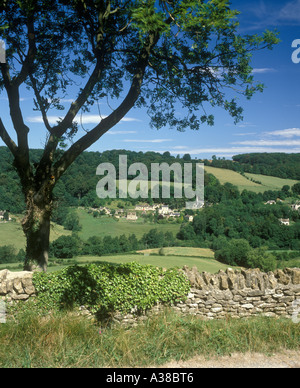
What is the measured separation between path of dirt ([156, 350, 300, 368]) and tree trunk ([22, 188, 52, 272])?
15.7ft

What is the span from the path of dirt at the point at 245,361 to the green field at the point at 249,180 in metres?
57.5

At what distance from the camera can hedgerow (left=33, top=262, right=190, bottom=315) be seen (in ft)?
22.1

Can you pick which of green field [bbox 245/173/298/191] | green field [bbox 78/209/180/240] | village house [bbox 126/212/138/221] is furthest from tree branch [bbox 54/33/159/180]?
green field [bbox 245/173/298/191]

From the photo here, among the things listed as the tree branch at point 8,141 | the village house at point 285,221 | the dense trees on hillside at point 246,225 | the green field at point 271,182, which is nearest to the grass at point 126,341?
the tree branch at point 8,141

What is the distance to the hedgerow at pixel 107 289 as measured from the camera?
6723mm

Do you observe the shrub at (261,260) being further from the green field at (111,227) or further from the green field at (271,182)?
the green field at (271,182)

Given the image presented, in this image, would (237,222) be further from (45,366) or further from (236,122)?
(45,366)

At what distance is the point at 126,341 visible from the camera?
4852mm

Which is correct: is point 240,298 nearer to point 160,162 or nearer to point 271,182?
point 160,162

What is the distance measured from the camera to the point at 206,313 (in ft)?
23.8

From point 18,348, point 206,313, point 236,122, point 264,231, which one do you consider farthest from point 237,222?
point 18,348

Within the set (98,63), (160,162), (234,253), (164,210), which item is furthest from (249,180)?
(98,63)

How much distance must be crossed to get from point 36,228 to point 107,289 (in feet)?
8.15
